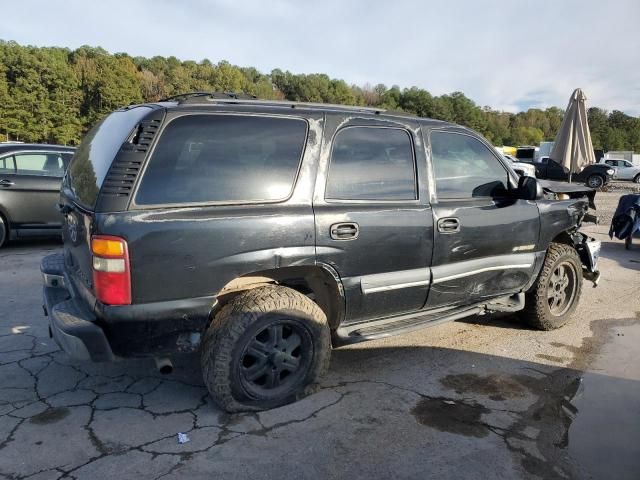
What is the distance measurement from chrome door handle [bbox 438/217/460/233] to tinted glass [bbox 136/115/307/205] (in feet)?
3.85

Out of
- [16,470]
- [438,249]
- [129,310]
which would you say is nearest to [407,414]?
[438,249]

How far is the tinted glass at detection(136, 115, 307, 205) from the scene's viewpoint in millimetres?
2684

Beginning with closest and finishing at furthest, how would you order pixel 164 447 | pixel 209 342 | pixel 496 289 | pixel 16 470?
pixel 16 470 < pixel 164 447 < pixel 209 342 < pixel 496 289

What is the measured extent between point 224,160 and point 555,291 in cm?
344

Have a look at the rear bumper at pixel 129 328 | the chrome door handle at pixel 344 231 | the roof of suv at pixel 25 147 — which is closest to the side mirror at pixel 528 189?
the chrome door handle at pixel 344 231

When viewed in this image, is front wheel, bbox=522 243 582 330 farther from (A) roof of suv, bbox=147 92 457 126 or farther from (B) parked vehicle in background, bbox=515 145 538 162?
(B) parked vehicle in background, bbox=515 145 538 162

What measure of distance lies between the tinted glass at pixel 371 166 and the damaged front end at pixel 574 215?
1595 mm

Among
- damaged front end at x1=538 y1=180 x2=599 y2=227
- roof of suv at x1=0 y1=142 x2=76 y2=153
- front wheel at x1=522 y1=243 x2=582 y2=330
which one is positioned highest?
roof of suv at x1=0 y1=142 x2=76 y2=153

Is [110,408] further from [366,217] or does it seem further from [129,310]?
[366,217]

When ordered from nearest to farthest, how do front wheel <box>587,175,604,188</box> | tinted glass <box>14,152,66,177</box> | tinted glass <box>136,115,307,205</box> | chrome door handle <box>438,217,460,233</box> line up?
tinted glass <box>136,115,307,205</box>
chrome door handle <box>438,217,460,233</box>
tinted glass <box>14,152,66,177</box>
front wheel <box>587,175,604,188</box>

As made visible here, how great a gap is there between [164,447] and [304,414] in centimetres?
84

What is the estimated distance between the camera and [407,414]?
3076mm

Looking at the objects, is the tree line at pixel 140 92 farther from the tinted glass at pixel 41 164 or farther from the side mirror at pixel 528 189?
the side mirror at pixel 528 189

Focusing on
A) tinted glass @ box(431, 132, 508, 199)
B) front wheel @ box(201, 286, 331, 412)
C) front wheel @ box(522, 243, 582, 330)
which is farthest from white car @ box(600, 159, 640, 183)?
front wheel @ box(201, 286, 331, 412)
